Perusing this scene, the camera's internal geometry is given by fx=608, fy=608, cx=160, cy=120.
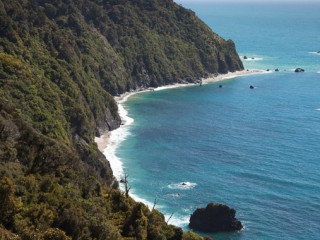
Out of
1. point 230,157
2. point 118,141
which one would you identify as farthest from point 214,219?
point 118,141

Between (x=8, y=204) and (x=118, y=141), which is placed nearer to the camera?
(x=8, y=204)

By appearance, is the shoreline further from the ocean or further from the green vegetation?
the green vegetation

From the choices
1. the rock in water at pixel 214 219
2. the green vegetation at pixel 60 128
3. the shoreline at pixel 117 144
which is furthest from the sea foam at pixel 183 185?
the rock in water at pixel 214 219

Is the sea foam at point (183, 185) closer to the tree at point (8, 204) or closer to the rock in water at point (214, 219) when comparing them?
the rock in water at point (214, 219)

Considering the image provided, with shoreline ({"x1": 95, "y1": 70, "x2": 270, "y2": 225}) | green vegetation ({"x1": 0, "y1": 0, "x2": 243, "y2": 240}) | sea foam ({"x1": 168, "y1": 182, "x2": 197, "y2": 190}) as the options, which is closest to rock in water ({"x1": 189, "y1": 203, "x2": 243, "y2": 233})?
shoreline ({"x1": 95, "y1": 70, "x2": 270, "y2": 225})

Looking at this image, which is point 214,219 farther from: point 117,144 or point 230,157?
point 117,144

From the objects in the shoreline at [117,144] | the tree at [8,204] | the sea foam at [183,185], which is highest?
the tree at [8,204]

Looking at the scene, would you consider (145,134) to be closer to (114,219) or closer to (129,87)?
(129,87)
